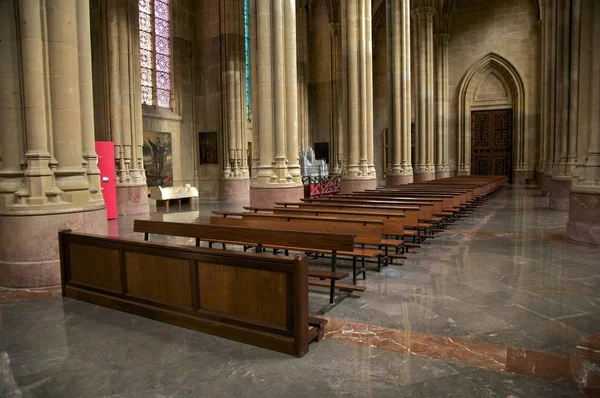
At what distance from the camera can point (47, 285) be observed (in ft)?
20.9

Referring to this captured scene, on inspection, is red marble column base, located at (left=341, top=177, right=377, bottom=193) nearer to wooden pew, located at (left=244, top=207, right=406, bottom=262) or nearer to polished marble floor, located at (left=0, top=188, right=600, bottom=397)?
wooden pew, located at (left=244, top=207, right=406, bottom=262)

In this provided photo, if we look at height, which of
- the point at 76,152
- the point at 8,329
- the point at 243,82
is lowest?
the point at 8,329

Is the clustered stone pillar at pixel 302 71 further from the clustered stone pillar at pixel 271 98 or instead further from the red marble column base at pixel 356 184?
the clustered stone pillar at pixel 271 98

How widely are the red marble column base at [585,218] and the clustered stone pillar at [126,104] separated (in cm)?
1317

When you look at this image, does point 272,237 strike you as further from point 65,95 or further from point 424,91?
point 424,91

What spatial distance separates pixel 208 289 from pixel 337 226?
Answer: 2614 millimetres

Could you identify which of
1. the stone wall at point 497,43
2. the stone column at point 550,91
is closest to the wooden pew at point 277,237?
the stone column at point 550,91

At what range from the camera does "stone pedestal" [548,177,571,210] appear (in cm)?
1455

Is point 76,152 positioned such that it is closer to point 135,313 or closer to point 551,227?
point 135,313

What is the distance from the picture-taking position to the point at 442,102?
31.1m

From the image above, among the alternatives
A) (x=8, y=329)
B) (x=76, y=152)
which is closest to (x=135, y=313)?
(x=8, y=329)

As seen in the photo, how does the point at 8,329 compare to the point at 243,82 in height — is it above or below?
below

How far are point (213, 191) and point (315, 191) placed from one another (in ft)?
16.8

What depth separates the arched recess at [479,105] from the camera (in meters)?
30.1
